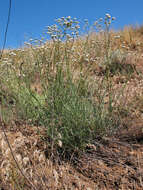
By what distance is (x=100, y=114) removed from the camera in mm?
2203

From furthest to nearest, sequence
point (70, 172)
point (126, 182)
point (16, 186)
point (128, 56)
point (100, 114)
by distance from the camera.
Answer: point (128, 56) → point (100, 114) → point (70, 172) → point (126, 182) → point (16, 186)

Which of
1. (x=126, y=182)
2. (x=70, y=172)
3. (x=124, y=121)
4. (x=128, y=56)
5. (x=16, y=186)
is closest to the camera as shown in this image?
(x=16, y=186)

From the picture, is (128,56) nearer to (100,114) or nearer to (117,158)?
(100,114)

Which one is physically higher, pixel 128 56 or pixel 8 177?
pixel 128 56

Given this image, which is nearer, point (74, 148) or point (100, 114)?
point (74, 148)

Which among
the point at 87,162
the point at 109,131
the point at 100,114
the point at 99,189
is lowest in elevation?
the point at 99,189

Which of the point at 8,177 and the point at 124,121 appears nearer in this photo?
the point at 8,177

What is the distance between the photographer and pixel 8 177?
1.57 meters

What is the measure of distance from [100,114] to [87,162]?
20.5 inches

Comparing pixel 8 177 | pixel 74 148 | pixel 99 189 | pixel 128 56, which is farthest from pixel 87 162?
pixel 128 56

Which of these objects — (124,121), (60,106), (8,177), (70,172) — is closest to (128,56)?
(124,121)

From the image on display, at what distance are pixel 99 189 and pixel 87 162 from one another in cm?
33

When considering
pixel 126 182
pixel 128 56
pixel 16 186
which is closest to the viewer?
pixel 16 186

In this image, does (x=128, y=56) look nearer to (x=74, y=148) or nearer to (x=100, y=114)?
(x=100, y=114)
